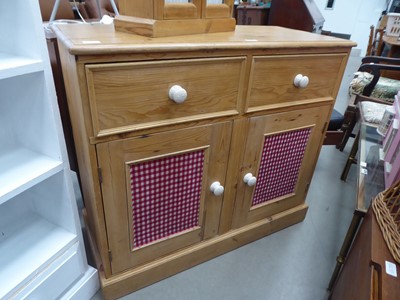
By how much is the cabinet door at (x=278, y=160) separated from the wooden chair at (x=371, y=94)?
0.49 m

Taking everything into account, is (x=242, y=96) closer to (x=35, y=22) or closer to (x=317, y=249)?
(x=35, y=22)

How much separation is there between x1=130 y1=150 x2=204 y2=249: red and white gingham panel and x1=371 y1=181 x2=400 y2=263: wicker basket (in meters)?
0.53

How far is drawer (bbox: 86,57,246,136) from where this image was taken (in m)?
0.68

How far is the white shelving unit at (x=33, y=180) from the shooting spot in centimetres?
68

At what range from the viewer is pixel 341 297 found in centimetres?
83

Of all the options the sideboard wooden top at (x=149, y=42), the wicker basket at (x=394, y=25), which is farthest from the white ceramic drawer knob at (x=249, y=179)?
the wicker basket at (x=394, y=25)

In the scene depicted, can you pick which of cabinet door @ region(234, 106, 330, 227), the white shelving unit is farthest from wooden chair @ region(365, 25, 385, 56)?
the white shelving unit

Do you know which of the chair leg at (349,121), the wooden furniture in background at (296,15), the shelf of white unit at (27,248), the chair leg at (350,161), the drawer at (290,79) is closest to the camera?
the shelf of white unit at (27,248)

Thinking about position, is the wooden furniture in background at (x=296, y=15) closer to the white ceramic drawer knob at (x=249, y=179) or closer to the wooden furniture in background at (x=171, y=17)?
the wooden furniture in background at (x=171, y=17)

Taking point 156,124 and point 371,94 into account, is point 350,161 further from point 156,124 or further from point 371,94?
point 156,124

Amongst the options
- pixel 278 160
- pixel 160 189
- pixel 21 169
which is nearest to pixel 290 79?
pixel 278 160

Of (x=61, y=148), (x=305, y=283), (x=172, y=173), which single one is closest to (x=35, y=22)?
(x=61, y=148)

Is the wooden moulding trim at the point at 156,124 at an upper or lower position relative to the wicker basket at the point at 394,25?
lower

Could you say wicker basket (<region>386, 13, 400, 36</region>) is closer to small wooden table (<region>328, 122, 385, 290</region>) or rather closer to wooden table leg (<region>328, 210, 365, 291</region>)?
small wooden table (<region>328, 122, 385, 290</region>)
